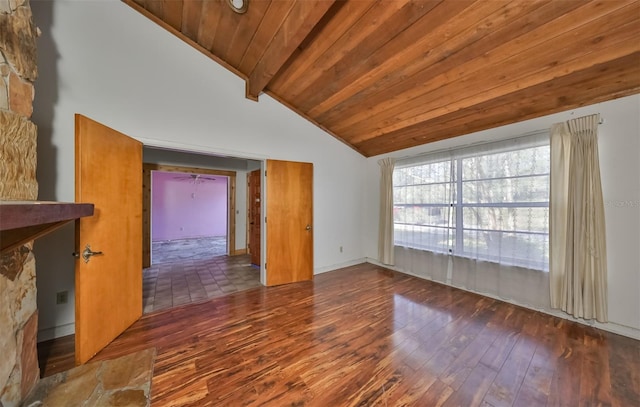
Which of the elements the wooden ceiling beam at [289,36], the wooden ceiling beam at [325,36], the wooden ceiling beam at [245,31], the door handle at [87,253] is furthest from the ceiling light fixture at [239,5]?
the door handle at [87,253]

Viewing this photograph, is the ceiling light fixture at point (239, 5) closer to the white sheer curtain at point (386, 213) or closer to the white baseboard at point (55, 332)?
the white sheer curtain at point (386, 213)

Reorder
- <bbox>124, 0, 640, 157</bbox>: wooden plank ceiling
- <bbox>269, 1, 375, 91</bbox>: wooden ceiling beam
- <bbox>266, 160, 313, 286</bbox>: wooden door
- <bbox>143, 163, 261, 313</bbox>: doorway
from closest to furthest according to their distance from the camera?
<bbox>124, 0, 640, 157</bbox>: wooden plank ceiling < <bbox>269, 1, 375, 91</bbox>: wooden ceiling beam < <bbox>143, 163, 261, 313</bbox>: doorway < <bbox>266, 160, 313, 286</bbox>: wooden door

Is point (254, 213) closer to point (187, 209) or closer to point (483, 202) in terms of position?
point (483, 202)

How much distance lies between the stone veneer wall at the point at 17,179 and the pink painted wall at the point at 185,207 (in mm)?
6427

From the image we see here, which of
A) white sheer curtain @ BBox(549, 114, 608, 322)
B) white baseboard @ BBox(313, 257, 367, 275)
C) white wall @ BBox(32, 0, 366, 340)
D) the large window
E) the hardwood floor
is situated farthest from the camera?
white baseboard @ BBox(313, 257, 367, 275)

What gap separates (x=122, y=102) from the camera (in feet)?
8.00

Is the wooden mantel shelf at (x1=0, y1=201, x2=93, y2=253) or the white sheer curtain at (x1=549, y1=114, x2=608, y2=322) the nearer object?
the wooden mantel shelf at (x1=0, y1=201, x2=93, y2=253)

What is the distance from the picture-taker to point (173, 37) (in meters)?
2.80

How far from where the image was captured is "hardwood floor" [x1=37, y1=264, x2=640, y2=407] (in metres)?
1.51

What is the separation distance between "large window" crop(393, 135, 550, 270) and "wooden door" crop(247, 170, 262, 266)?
3006mm

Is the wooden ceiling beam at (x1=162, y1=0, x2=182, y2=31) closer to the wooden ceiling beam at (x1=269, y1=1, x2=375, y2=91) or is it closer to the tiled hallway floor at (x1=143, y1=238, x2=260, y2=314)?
the wooden ceiling beam at (x1=269, y1=1, x2=375, y2=91)

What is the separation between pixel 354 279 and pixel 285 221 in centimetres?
157

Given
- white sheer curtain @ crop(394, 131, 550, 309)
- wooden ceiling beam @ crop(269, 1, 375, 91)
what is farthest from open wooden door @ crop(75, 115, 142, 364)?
white sheer curtain @ crop(394, 131, 550, 309)

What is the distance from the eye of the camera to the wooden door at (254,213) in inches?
186
